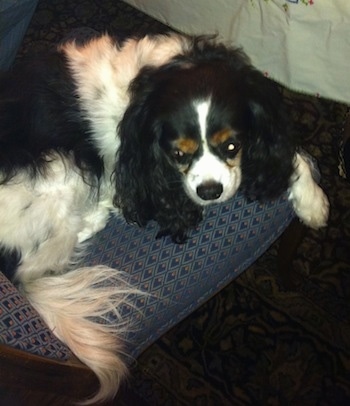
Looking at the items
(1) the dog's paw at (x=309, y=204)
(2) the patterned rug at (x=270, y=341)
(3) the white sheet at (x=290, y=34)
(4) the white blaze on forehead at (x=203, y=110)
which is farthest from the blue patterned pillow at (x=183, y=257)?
(3) the white sheet at (x=290, y=34)

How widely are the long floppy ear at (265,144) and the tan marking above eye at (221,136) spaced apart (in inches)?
3.3

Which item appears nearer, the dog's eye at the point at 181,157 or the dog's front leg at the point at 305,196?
the dog's eye at the point at 181,157

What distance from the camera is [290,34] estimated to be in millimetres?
1830

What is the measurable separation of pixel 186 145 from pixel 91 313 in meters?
0.43

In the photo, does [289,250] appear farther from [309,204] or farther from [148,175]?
[148,175]

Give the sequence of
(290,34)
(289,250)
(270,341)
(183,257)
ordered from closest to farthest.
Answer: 1. (183,257)
2. (289,250)
3. (270,341)
4. (290,34)

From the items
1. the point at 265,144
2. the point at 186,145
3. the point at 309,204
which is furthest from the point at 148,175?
the point at 309,204

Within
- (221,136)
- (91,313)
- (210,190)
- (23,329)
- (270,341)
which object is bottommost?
(270,341)

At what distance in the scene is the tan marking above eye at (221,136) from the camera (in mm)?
1151

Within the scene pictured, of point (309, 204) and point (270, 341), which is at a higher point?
point (309, 204)

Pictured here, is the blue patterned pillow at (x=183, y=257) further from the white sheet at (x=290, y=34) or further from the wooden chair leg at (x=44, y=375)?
the white sheet at (x=290, y=34)

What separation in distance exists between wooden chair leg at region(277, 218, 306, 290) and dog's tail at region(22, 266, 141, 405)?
487mm

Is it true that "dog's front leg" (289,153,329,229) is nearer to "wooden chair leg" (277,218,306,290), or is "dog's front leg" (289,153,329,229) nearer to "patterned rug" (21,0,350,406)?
"wooden chair leg" (277,218,306,290)

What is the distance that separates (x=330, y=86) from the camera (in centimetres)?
192
